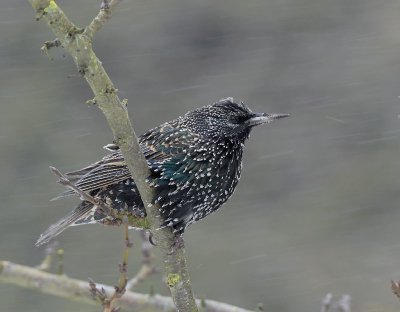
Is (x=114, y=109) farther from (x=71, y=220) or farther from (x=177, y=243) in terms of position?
(x=71, y=220)

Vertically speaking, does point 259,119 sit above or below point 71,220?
above

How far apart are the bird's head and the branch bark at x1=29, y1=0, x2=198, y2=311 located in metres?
0.67

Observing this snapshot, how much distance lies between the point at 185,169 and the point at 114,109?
0.79 meters

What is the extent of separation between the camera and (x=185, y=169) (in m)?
2.88

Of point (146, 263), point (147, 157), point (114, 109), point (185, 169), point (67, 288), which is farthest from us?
point (146, 263)

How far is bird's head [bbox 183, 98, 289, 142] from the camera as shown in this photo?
10.0 feet

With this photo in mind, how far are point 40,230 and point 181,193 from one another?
173 inches

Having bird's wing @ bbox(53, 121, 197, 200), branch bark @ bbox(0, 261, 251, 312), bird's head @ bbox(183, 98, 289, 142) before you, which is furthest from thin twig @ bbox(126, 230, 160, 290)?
bird's head @ bbox(183, 98, 289, 142)

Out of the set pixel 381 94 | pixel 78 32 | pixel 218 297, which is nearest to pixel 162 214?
pixel 78 32

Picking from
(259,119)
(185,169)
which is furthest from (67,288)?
(259,119)

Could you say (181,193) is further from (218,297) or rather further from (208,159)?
(218,297)

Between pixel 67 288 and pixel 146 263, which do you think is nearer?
pixel 67 288

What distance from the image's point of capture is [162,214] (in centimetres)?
271

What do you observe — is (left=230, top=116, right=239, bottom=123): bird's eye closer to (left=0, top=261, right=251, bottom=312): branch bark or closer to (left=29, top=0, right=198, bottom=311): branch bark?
(left=29, top=0, right=198, bottom=311): branch bark
